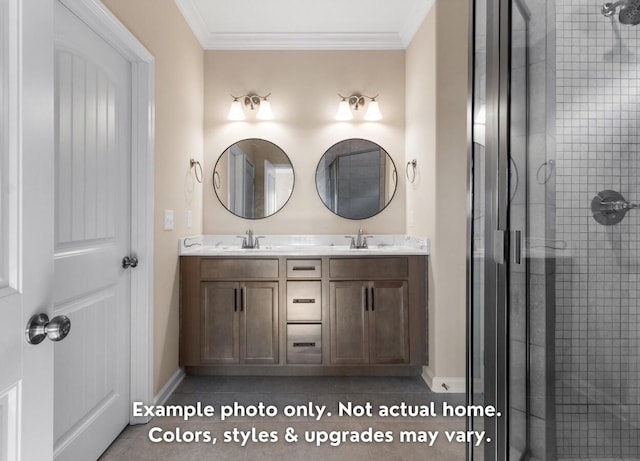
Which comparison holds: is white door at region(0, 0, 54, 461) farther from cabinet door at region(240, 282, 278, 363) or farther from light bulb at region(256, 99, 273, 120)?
light bulb at region(256, 99, 273, 120)

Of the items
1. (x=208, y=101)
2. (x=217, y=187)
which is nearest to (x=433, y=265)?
(x=217, y=187)

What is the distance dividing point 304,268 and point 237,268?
469 millimetres

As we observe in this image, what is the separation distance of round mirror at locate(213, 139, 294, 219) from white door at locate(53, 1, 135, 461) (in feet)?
4.42

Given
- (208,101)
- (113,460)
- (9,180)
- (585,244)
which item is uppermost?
(208,101)

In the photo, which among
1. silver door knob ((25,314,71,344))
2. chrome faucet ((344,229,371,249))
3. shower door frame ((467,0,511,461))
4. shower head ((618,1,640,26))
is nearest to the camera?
shower head ((618,1,640,26))

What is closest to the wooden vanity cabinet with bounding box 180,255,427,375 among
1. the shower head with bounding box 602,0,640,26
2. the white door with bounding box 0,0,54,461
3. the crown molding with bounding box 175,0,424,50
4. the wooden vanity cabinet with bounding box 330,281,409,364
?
the wooden vanity cabinet with bounding box 330,281,409,364

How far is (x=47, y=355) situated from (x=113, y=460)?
129 centimetres

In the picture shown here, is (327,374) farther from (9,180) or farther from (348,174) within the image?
(9,180)

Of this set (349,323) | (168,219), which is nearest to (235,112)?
(168,219)

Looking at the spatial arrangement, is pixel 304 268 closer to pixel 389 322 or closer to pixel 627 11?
pixel 389 322

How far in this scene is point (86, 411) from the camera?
5.76ft

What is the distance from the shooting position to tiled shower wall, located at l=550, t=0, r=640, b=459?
0.72 m

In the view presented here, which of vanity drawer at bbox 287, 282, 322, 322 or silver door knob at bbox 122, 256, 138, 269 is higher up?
silver door knob at bbox 122, 256, 138, 269

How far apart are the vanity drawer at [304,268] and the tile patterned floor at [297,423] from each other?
2.40 ft
